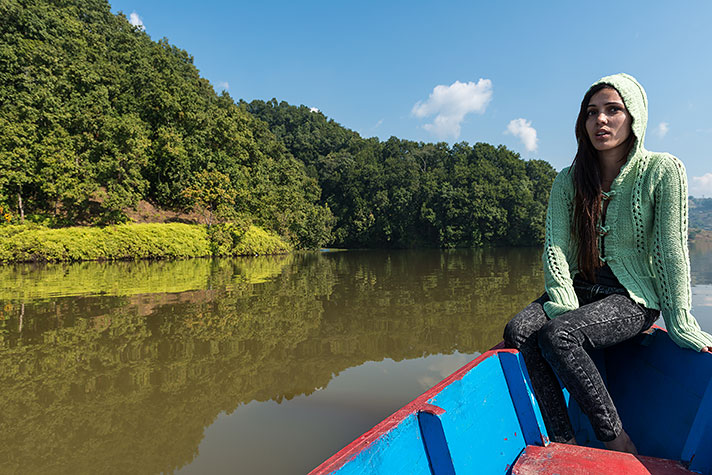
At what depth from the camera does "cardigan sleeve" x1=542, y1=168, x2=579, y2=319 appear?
1.64m

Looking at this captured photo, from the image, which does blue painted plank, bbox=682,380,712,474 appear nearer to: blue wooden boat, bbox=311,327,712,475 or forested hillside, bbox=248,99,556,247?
blue wooden boat, bbox=311,327,712,475

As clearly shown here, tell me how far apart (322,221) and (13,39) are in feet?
72.4

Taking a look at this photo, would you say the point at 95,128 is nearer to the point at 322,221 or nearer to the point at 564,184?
the point at 322,221

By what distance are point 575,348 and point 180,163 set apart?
82.8 ft

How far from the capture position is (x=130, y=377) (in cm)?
339

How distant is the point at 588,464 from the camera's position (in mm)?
1263

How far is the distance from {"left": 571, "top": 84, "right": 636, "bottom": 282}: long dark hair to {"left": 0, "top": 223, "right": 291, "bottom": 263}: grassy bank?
714 inches

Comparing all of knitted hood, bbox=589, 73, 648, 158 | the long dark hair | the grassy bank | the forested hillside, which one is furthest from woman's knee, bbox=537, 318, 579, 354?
the forested hillside

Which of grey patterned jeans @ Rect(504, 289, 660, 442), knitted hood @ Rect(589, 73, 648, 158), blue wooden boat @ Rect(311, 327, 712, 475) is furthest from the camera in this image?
knitted hood @ Rect(589, 73, 648, 158)

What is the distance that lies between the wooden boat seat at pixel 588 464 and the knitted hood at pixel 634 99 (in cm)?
119

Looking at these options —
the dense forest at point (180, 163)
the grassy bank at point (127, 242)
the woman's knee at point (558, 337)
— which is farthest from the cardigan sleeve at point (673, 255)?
the dense forest at point (180, 163)

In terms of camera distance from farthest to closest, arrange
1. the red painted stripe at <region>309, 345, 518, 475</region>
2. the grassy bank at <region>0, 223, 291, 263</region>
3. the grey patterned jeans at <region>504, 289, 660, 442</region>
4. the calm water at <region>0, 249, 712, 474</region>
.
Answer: the grassy bank at <region>0, 223, 291, 263</region> < the calm water at <region>0, 249, 712, 474</region> < the grey patterned jeans at <region>504, 289, 660, 442</region> < the red painted stripe at <region>309, 345, 518, 475</region>

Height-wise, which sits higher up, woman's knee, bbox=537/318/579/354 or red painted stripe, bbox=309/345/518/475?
woman's knee, bbox=537/318/579/354

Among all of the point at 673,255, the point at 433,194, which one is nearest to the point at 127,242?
the point at 673,255
